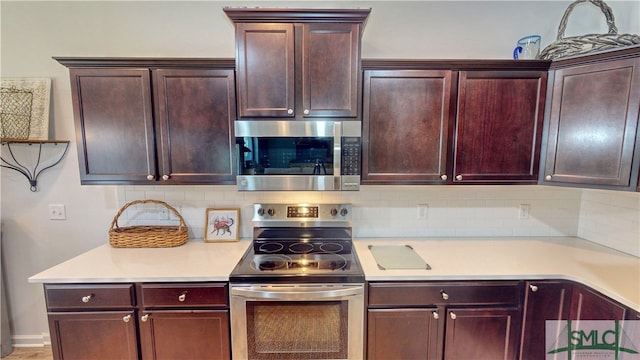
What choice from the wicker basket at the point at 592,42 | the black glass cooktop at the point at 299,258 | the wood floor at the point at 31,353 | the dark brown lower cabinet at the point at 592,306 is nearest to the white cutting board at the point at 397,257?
the black glass cooktop at the point at 299,258

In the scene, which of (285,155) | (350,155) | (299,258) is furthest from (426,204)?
(285,155)

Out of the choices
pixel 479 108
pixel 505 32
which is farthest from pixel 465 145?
pixel 505 32

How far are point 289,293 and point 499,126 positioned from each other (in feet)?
5.17

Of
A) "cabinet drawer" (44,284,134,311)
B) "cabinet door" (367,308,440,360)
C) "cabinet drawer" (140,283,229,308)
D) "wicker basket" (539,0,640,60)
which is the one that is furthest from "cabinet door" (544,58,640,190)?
"cabinet drawer" (44,284,134,311)

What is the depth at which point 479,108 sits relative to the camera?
1.67 m

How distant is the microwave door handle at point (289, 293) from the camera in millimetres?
1424

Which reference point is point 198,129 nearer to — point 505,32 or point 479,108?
point 479,108

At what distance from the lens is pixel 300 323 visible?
1.46 m

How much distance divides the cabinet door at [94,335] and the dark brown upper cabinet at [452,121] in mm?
1555

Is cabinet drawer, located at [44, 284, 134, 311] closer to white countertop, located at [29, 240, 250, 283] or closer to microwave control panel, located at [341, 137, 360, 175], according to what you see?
white countertop, located at [29, 240, 250, 283]

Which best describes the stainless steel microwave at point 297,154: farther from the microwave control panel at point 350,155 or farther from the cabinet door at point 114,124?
the cabinet door at point 114,124

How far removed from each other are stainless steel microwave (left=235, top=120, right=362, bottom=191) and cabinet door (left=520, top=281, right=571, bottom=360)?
1.12m

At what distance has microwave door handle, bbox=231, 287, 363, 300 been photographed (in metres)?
1.42

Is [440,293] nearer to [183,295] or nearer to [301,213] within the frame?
[301,213]
